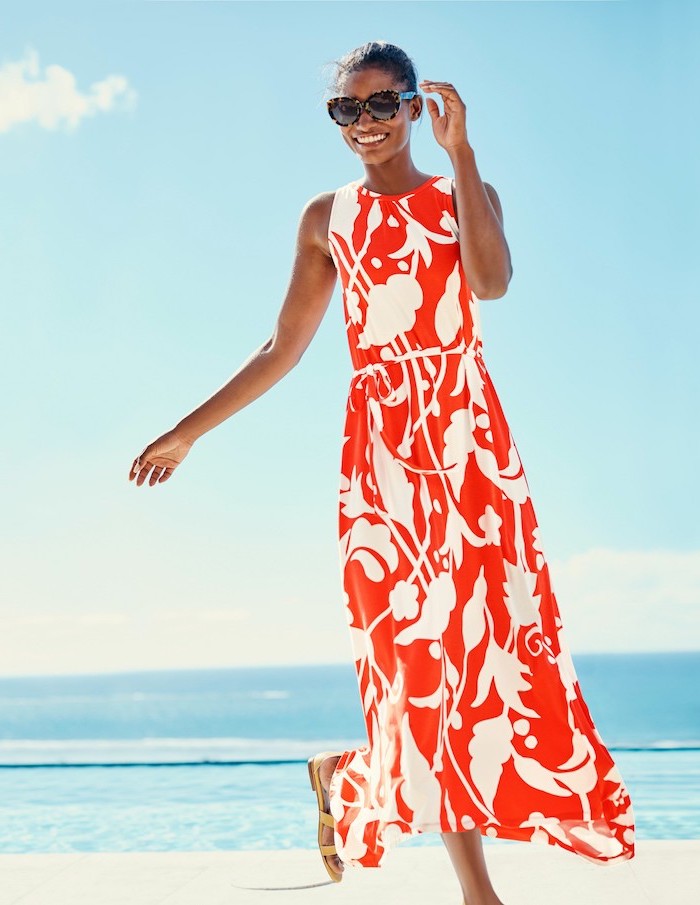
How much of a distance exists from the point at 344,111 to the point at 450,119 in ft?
0.86

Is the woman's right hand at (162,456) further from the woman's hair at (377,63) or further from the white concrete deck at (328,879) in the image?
the white concrete deck at (328,879)

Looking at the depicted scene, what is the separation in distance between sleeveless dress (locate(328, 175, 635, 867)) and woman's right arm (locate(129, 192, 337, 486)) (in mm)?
103

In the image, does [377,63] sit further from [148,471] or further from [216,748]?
[216,748]

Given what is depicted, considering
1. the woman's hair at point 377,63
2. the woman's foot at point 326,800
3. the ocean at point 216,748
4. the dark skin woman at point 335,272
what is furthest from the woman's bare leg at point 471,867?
the ocean at point 216,748

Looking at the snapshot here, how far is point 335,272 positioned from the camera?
233 cm

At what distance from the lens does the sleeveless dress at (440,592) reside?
1.90 metres

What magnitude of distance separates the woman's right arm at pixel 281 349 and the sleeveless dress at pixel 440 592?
0.10 metres

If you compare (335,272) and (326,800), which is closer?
(326,800)

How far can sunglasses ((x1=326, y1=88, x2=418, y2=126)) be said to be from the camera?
2.09 metres

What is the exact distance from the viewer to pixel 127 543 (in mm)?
32375

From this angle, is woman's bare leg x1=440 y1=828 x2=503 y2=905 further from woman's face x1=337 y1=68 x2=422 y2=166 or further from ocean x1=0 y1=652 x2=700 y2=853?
ocean x1=0 y1=652 x2=700 y2=853

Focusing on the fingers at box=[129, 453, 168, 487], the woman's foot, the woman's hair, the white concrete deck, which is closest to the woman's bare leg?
the woman's foot

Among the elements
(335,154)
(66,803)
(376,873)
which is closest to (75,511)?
(335,154)

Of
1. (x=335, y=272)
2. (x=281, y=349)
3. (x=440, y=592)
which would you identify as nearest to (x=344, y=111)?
(x=335, y=272)
